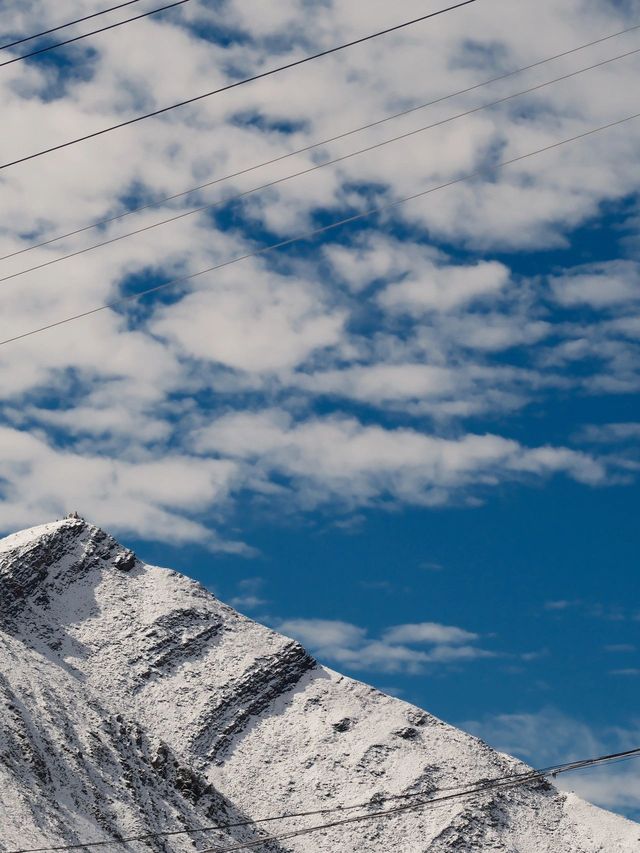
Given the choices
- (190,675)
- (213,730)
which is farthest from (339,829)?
(190,675)

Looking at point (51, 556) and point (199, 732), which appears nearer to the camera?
point (199, 732)

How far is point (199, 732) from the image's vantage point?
520 ft

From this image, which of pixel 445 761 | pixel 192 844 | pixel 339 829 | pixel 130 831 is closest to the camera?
pixel 130 831

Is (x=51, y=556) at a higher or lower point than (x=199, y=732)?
higher

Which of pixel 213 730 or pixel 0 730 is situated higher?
pixel 213 730

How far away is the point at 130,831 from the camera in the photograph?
112 meters

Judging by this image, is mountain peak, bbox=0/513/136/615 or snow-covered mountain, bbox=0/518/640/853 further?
mountain peak, bbox=0/513/136/615

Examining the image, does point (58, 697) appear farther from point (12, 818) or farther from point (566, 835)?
point (566, 835)

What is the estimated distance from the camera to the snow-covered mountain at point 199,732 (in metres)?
121

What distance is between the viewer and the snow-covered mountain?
12094cm

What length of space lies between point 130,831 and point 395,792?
4747 centimetres

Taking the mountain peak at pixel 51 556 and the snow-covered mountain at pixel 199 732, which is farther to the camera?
the mountain peak at pixel 51 556

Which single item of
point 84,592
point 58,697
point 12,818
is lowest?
point 12,818

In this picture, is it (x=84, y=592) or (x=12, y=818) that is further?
(x=84, y=592)
